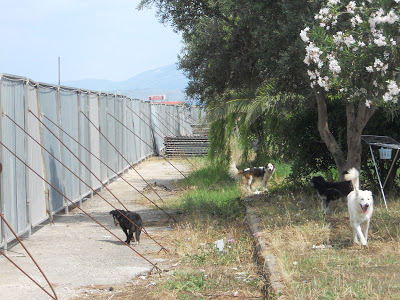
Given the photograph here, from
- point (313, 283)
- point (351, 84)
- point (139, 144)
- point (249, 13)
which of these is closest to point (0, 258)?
point (313, 283)

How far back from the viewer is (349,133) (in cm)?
1234

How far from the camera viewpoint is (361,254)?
8219mm

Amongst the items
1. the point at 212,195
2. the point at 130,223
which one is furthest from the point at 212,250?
the point at 212,195

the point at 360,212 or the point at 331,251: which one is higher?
the point at 360,212

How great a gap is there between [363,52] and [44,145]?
623 centimetres

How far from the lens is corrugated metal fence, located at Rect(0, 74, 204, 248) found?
9914 millimetres

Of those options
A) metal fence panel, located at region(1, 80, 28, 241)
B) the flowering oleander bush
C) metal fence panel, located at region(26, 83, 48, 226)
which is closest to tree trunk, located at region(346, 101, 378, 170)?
the flowering oleander bush

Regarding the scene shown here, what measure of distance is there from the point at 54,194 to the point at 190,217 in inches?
107

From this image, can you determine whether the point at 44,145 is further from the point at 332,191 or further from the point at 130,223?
the point at 332,191

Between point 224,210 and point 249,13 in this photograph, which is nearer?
point 249,13

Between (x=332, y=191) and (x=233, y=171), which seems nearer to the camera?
(x=332, y=191)

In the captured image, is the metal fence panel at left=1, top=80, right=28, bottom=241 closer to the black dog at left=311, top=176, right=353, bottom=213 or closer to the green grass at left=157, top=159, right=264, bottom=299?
the green grass at left=157, top=159, right=264, bottom=299

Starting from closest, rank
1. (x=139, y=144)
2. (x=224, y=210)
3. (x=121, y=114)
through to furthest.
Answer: (x=224, y=210)
(x=121, y=114)
(x=139, y=144)

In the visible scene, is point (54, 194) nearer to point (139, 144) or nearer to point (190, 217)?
point (190, 217)
